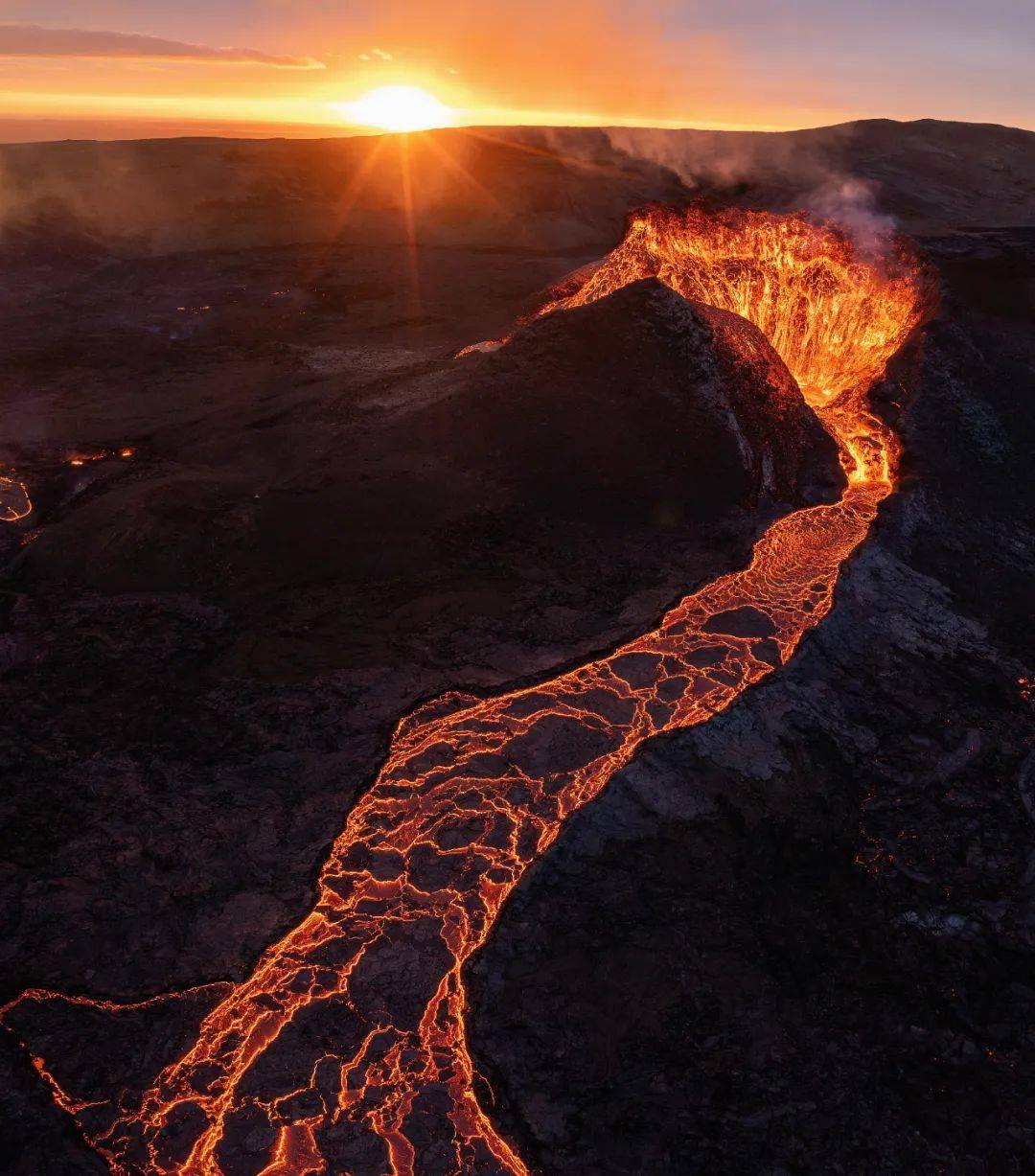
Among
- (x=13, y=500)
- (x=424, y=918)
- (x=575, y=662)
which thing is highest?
(x=575, y=662)

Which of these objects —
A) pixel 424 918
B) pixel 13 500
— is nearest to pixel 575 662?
pixel 424 918

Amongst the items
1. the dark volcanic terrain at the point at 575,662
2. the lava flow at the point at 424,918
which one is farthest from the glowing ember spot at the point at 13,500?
the lava flow at the point at 424,918

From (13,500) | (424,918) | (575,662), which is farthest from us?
(13,500)

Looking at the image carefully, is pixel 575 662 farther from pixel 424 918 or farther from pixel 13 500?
pixel 13 500

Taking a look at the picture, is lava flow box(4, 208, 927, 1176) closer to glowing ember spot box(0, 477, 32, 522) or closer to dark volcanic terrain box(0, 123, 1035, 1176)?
dark volcanic terrain box(0, 123, 1035, 1176)

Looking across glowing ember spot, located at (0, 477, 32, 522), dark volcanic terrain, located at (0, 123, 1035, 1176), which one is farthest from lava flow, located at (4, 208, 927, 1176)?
glowing ember spot, located at (0, 477, 32, 522)

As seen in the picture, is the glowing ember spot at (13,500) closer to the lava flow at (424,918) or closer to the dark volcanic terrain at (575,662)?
the dark volcanic terrain at (575,662)
